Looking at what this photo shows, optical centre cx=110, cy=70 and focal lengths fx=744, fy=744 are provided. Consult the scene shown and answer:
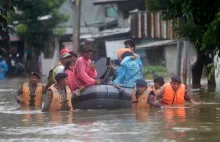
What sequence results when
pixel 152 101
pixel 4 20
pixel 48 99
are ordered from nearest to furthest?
pixel 4 20 → pixel 48 99 → pixel 152 101

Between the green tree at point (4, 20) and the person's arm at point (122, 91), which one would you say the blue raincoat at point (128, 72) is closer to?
the person's arm at point (122, 91)

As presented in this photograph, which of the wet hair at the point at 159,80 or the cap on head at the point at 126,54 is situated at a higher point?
the cap on head at the point at 126,54

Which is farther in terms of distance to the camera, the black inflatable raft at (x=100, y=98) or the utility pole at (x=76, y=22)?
the utility pole at (x=76, y=22)

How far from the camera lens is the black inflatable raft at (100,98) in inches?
624

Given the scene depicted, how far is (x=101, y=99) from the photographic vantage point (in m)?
15.9

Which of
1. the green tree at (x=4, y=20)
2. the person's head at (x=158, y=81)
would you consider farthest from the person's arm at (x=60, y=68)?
the green tree at (x=4, y=20)

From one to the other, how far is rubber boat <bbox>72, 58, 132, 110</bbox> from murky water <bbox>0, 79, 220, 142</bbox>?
0.93 feet

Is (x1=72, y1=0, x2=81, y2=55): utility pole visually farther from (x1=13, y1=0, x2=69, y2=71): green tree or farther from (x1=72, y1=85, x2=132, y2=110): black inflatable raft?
(x1=72, y1=85, x2=132, y2=110): black inflatable raft

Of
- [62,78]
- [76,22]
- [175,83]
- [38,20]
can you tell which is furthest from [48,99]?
[38,20]

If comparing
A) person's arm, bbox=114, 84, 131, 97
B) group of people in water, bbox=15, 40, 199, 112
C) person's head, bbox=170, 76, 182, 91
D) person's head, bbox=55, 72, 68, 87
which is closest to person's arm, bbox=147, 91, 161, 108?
group of people in water, bbox=15, 40, 199, 112

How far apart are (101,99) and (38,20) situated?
28.6 metres

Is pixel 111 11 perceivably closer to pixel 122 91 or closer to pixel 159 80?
pixel 159 80

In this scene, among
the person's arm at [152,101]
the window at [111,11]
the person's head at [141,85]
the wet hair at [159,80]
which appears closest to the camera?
the person's head at [141,85]

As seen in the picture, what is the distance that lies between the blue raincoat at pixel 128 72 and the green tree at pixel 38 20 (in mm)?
26814
